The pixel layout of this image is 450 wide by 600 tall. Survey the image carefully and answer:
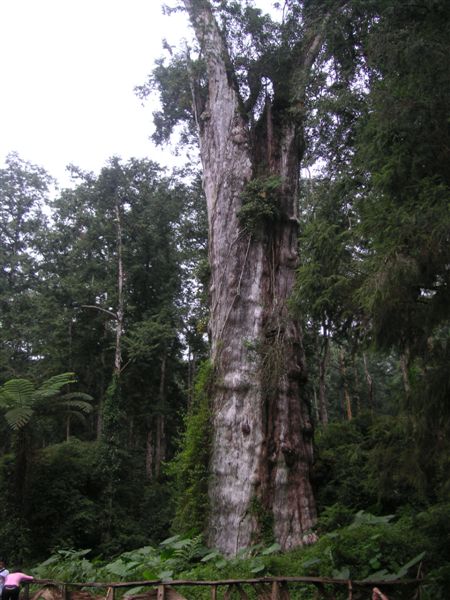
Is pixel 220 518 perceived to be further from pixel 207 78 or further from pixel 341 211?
pixel 207 78

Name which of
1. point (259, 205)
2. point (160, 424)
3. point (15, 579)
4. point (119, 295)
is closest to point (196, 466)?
point (15, 579)

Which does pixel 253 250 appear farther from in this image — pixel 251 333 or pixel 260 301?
pixel 251 333

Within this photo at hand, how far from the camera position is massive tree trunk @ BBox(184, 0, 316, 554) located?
25.7 feet

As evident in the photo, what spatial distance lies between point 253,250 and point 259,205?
0.87 meters

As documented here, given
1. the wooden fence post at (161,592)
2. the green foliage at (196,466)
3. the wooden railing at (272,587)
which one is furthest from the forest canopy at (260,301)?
the wooden fence post at (161,592)

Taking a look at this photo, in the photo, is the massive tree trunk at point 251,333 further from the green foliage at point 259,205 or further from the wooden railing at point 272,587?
the wooden railing at point 272,587

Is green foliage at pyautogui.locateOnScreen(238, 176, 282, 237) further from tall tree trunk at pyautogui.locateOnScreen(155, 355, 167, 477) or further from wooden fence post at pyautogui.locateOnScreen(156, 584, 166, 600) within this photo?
tall tree trunk at pyautogui.locateOnScreen(155, 355, 167, 477)

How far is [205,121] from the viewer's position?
12008mm

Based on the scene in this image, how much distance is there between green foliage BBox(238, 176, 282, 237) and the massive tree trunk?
3.8 inches

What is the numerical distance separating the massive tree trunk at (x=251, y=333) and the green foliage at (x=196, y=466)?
0.15m

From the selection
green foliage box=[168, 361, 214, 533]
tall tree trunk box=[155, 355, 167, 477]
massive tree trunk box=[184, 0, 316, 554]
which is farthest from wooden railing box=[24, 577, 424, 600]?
tall tree trunk box=[155, 355, 167, 477]

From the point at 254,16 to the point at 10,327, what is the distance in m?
15.0

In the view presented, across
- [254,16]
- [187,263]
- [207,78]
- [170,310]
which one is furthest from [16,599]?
[187,263]

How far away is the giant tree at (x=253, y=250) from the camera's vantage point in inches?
312
